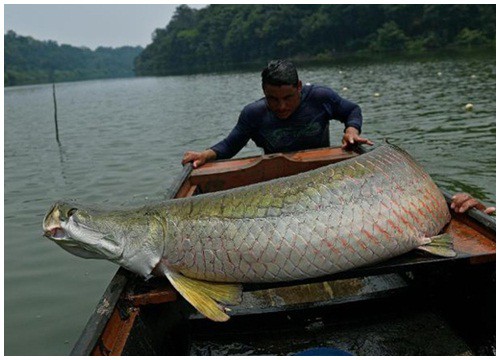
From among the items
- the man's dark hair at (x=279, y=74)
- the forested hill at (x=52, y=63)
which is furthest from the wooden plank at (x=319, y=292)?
the forested hill at (x=52, y=63)

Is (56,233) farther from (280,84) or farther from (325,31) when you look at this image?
(325,31)

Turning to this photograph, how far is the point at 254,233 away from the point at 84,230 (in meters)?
0.94

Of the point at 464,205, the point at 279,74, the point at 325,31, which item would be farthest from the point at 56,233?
the point at 325,31

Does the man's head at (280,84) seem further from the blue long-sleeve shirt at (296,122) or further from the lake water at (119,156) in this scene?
the lake water at (119,156)

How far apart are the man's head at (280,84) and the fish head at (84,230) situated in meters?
2.12

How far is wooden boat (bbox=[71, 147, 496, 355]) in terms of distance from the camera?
287cm

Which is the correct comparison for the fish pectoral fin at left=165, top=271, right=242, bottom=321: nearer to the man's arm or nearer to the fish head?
the fish head

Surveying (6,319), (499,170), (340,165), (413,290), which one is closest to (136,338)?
(340,165)

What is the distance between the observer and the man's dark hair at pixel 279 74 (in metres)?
4.49

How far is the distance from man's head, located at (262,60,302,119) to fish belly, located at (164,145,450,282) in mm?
1639

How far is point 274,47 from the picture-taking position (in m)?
76.1

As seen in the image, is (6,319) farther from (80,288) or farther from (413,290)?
(413,290)

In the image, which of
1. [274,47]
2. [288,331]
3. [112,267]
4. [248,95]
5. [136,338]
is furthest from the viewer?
[274,47]

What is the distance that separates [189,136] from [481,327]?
43.4 ft
